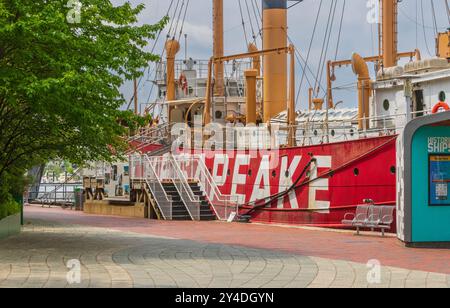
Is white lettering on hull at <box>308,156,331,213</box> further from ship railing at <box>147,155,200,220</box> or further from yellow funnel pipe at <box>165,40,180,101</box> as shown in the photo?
yellow funnel pipe at <box>165,40,180,101</box>

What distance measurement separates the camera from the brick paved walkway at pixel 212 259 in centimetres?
1245

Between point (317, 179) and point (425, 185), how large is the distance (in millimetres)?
8582

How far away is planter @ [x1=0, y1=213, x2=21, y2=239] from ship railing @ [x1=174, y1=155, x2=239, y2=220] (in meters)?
9.99

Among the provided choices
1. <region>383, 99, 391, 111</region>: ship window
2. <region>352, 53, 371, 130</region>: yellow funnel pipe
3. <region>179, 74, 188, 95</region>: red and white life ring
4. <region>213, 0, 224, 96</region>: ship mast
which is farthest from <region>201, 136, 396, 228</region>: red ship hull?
<region>179, 74, 188, 95</region>: red and white life ring

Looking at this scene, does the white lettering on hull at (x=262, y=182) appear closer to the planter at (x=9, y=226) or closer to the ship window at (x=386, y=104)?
the ship window at (x=386, y=104)

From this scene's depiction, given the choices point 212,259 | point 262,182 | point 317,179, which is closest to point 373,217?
point 317,179

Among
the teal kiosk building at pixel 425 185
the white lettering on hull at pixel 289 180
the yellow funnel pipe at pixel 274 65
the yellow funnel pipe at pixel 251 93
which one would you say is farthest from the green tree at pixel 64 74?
the yellow funnel pipe at pixel 274 65

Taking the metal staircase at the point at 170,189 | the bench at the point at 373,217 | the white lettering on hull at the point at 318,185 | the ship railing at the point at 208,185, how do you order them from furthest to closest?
1. the metal staircase at the point at 170,189
2. the ship railing at the point at 208,185
3. the white lettering on hull at the point at 318,185
4. the bench at the point at 373,217

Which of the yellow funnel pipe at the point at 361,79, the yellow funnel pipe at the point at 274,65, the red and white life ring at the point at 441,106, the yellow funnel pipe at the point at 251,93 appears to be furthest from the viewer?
the yellow funnel pipe at the point at 274,65

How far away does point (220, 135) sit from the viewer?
36250mm

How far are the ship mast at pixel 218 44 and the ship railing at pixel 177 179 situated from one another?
36.7 feet

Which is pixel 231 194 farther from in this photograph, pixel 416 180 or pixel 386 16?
pixel 416 180

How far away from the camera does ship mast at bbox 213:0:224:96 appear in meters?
44.5
